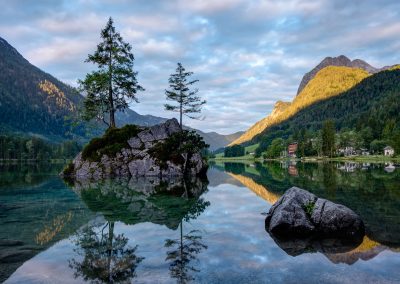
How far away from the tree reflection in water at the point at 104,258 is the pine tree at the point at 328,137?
167m

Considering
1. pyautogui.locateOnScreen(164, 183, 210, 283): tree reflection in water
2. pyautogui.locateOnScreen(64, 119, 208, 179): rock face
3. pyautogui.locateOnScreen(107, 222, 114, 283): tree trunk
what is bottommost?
pyautogui.locateOnScreen(164, 183, 210, 283): tree reflection in water

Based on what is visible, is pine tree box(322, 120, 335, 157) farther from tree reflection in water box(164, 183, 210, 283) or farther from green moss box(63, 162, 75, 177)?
tree reflection in water box(164, 183, 210, 283)

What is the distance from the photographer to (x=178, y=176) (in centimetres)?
5741

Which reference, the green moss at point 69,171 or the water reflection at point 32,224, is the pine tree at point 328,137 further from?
the water reflection at point 32,224

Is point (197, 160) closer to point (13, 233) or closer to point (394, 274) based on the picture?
point (13, 233)

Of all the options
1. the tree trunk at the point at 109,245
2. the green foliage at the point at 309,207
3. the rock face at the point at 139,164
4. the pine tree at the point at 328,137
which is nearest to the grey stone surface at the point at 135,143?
the rock face at the point at 139,164

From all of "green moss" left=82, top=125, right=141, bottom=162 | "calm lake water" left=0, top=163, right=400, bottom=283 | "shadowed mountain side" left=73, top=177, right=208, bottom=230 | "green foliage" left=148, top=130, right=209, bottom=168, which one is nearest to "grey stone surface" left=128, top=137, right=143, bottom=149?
"green moss" left=82, top=125, right=141, bottom=162

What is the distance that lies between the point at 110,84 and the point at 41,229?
157ft

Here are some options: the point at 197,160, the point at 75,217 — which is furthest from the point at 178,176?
the point at 75,217

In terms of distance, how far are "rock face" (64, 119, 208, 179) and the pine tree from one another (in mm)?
125035

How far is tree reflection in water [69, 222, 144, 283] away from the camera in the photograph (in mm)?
10555

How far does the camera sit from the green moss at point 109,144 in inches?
2336

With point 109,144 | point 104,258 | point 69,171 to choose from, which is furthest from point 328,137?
point 104,258

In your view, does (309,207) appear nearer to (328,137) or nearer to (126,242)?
(126,242)
